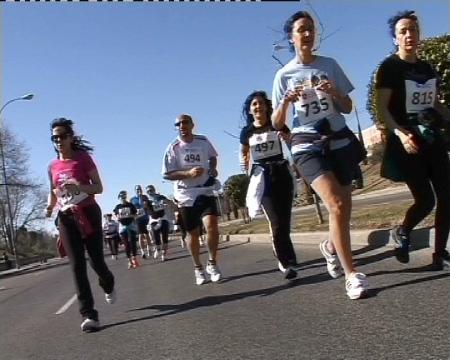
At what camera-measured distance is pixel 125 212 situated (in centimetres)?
1383

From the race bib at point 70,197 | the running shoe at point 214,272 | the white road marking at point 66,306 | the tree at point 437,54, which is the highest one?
the tree at point 437,54

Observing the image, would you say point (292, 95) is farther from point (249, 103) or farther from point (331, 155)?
point (249, 103)

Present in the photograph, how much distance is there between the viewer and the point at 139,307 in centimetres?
615

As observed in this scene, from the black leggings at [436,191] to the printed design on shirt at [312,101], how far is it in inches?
37.5

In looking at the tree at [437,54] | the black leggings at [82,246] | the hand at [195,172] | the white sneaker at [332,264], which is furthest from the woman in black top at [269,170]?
→ the tree at [437,54]

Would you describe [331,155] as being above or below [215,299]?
above

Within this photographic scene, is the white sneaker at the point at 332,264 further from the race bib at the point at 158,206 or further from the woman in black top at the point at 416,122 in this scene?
the race bib at the point at 158,206

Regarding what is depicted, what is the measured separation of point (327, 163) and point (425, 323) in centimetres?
157

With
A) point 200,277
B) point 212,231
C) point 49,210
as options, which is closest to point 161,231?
point 200,277

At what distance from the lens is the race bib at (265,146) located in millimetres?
6523

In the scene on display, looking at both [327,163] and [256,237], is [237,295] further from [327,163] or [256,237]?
[256,237]

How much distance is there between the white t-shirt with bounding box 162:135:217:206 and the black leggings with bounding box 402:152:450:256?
275 centimetres

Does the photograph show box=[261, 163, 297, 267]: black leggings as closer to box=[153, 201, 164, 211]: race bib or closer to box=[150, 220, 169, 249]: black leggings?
box=[150, 220, 169, 249]: black leggings

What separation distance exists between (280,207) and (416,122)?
195 cm
